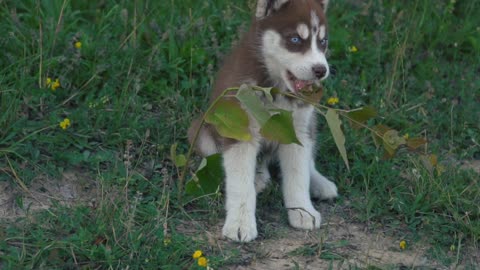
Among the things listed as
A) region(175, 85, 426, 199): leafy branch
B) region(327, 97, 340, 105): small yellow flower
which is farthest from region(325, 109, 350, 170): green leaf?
region(327, 97, 340, 105): small yellow flower

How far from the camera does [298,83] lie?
4.79 metres

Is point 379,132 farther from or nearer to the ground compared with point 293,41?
nearer to the ground

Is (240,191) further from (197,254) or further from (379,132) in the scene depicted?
(379,132)

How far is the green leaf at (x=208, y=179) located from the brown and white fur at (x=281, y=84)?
0.17 ft

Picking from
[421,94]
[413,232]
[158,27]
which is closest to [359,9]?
[421,94]

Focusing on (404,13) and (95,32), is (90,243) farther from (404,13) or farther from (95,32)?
(404,13)

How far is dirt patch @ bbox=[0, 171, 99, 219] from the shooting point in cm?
476

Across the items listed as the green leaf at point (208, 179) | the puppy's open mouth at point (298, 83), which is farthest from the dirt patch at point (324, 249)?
the puppy's open mouth at point (298, 83)

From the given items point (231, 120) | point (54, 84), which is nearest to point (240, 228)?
point (231, 120)

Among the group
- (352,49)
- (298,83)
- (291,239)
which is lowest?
(291,239)

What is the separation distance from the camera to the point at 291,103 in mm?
4879

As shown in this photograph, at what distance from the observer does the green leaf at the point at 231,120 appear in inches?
174

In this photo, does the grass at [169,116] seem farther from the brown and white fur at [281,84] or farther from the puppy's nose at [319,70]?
the puppy's nose at [319,70]

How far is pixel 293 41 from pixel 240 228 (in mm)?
1096
